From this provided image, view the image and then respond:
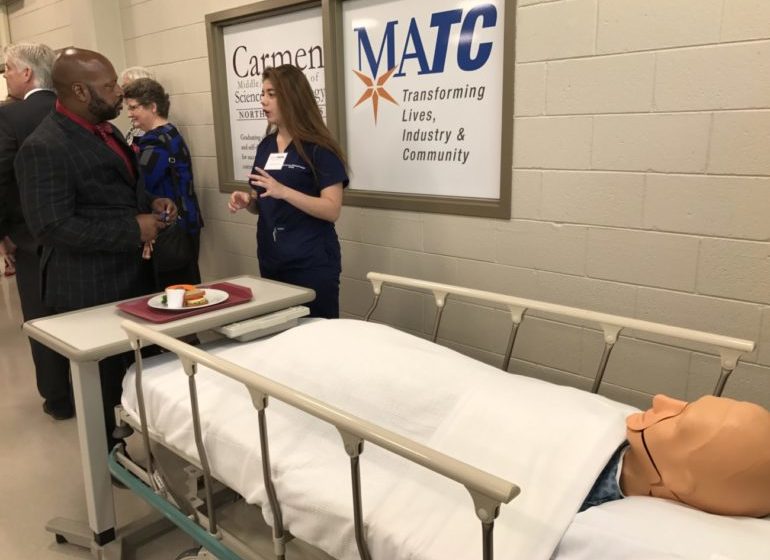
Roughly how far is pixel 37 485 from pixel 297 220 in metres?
1.43

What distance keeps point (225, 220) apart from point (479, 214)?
176 centimetres

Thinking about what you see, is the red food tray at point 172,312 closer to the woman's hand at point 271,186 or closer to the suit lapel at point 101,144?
the woman's hand at point 271,186

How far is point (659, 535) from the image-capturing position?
1.00 m

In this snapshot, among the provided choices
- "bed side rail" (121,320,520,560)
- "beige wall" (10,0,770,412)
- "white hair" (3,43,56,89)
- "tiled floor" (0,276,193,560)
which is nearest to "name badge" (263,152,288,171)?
"beige wall" (10,0,770,412)

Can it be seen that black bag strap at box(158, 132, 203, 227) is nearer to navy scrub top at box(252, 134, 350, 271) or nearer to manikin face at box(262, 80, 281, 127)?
navy scrub top at box(252, 134, 350, 271)

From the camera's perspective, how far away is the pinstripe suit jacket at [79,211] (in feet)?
6.31

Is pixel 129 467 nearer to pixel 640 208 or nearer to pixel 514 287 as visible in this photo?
pixel 514 287

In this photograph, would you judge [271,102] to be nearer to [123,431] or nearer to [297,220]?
[297,220]

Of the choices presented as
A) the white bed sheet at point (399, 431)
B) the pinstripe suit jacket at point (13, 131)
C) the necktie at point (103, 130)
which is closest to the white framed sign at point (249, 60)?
the pinstripe suit jacket at point (13, 131)

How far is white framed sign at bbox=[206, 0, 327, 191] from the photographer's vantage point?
2.94 m

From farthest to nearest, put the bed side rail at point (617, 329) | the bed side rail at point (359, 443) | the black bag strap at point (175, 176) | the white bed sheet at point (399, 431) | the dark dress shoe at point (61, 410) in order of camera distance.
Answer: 1. the black bag strap at point (175, 176)
2. the dark dress shoe at point (61, 410)
3. the bed side rail at point (617, 329)
4. the white bed sheet at point (399, 431)
5. the bed side rail at point (359, 443)

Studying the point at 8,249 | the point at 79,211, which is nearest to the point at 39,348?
the point at 8,249

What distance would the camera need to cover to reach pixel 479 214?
7.98ft

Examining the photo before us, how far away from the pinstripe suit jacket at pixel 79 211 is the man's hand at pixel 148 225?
0.02 metres
